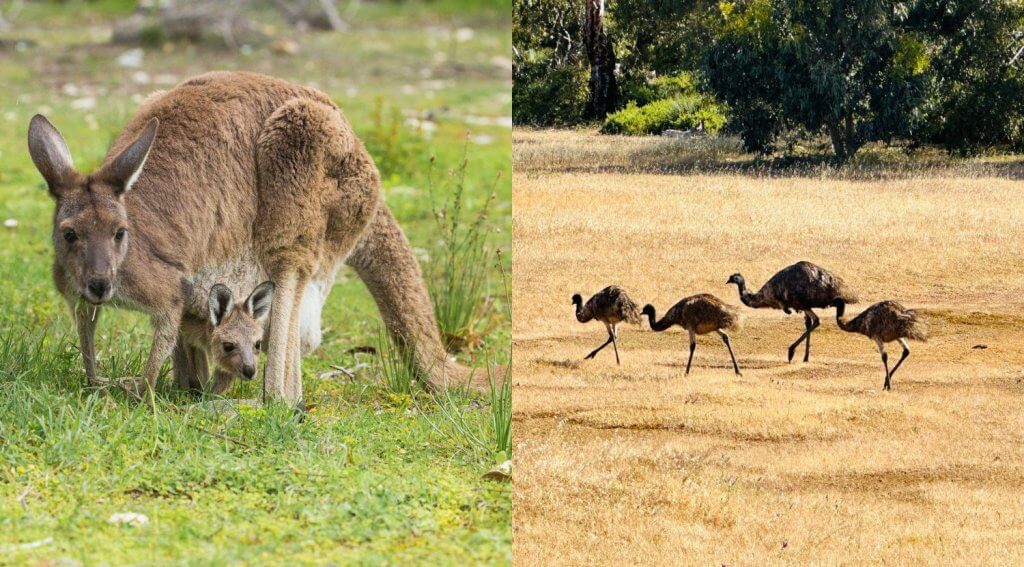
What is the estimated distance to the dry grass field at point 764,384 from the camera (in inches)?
176

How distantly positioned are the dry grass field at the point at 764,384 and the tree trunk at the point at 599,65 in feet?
0.47

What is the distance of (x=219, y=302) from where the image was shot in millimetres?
5531

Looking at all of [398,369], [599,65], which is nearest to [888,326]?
[599,65]

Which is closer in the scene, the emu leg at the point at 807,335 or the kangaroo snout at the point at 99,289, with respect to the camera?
the emu leg at the point at 807,335

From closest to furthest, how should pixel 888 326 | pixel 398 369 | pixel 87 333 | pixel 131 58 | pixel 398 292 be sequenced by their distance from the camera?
pixel 888 326
pixel 87 333
pixel 398 369
pixel 398 292
pixel 131 58

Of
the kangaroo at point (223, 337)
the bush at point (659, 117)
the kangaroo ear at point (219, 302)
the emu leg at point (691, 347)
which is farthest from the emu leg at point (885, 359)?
the kangaroo ear at point (219, 302)

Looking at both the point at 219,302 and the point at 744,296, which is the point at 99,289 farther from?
the point at 744,296

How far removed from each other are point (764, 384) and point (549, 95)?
1390mm

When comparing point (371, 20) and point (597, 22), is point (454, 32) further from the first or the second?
point (597, 22)

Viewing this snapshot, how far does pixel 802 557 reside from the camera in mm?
4465

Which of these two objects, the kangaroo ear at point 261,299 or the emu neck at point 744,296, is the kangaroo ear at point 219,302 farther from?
the emu neck at point 744,296

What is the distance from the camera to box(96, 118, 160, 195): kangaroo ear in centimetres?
515

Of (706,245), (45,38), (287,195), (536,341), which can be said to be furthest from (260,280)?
(45,38)

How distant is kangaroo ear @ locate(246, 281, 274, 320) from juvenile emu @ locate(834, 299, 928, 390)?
2524 millimetres
